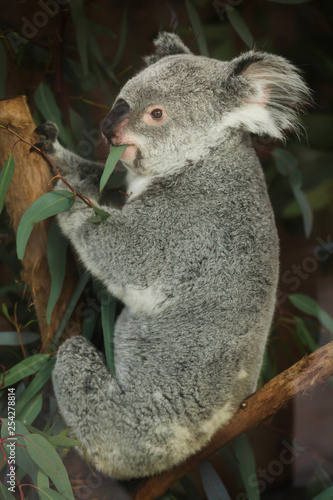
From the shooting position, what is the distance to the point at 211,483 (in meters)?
1.73

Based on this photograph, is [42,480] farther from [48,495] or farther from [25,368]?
[25,368]

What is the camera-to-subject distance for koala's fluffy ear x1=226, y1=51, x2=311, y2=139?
1.59 m

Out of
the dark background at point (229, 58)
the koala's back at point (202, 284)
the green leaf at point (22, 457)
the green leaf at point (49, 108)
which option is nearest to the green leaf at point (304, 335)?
the dark background at point (229, 58)

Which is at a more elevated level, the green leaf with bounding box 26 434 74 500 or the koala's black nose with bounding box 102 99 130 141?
the koala's black nose with bounding box 102 99 130 141

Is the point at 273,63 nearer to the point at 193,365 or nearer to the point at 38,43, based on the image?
the point at 38,43

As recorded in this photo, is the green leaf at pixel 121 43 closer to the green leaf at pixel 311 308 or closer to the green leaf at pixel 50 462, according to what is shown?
the green leaf at pixel 311 308

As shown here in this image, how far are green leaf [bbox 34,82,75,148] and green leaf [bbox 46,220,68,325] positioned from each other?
386 mm

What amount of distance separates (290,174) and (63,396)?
1.22m

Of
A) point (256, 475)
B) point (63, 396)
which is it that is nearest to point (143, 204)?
point (63, 396)

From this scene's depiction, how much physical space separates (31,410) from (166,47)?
4.63 ft

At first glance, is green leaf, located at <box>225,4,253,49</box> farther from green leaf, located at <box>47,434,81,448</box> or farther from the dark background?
green leaf, located at <box>47,434,81,448</box>

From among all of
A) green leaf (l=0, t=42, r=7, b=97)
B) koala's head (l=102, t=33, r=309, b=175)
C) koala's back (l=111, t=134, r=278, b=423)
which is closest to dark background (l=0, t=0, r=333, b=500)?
green leaf (l=0, t=42, r=7, b=97)

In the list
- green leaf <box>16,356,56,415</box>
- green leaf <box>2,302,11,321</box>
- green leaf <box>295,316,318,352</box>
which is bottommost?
green leaf <box>16,356,56,415</box>

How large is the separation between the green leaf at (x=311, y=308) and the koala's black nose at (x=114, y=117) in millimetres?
952
